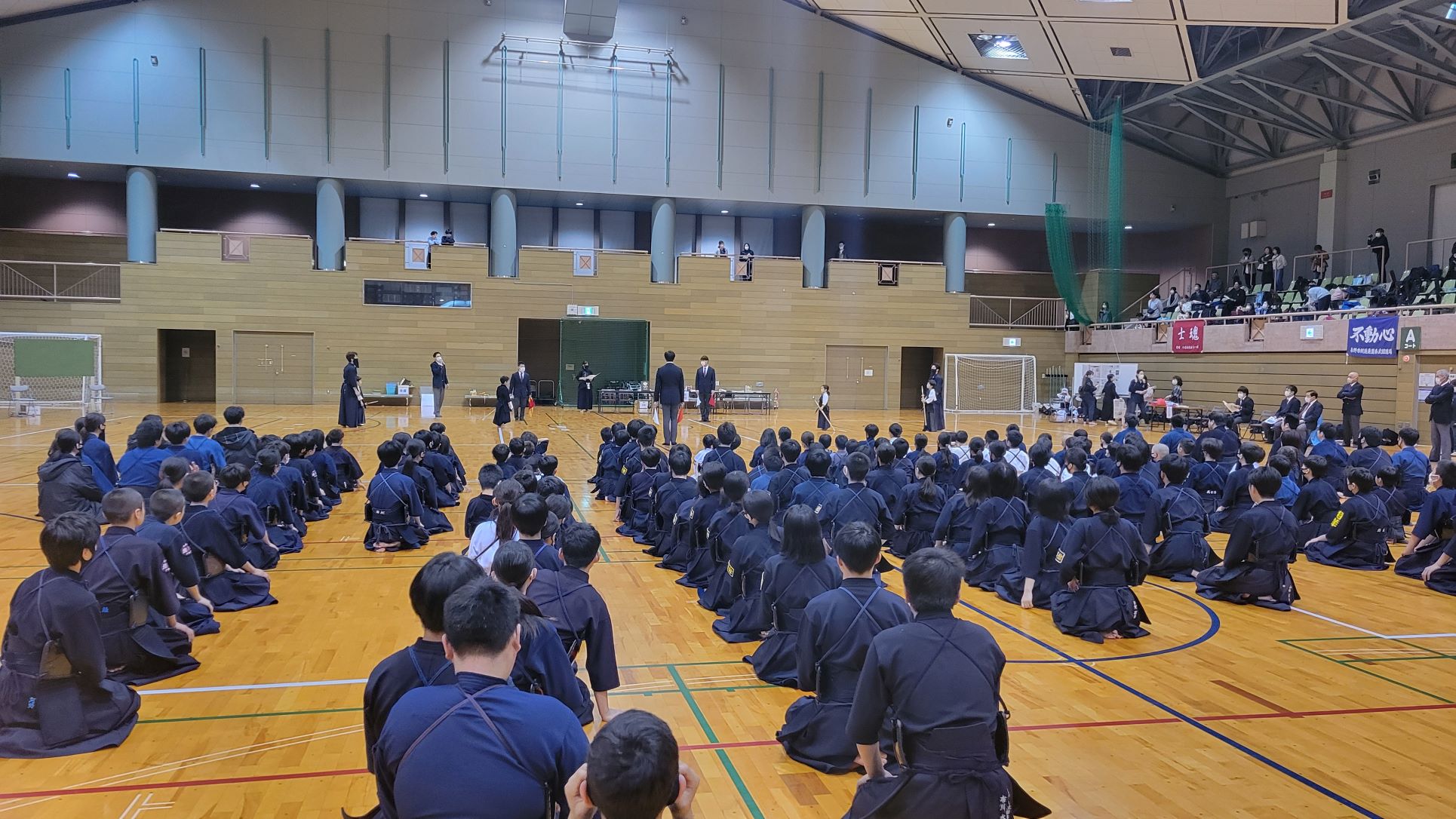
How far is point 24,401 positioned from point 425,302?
11388mm

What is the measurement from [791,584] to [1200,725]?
2333 millimetres

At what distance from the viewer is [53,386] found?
25812 mm

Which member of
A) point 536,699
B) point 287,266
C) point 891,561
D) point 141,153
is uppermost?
point 141,153

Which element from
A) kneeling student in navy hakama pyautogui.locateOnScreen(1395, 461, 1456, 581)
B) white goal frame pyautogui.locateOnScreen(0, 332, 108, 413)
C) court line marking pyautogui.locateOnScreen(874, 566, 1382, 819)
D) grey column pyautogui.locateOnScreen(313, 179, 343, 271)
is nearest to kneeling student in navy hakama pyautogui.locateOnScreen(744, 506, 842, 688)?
court line marking pyautogui.locateOnScreen(874, 566, 1382, 819)

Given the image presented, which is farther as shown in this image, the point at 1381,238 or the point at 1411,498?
the point at 1381,238

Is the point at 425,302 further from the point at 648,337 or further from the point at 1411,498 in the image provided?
the point at 1411,498

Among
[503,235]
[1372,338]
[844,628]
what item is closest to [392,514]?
[844,628]

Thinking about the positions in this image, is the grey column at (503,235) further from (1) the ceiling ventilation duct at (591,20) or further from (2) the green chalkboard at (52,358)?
(2) the green chalkboard at (52,358)

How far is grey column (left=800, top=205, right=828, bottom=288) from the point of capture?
106ft

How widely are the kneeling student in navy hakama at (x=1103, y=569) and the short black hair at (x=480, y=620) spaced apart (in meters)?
5.08

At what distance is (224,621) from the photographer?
21.0ft

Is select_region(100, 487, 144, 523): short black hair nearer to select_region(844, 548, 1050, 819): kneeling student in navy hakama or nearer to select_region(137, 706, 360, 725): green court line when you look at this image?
select_region(137, 706, 360, 725): green court line

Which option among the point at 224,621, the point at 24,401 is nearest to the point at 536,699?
the point at 224,621

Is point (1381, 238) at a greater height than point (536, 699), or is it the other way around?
point (1381, 238)
